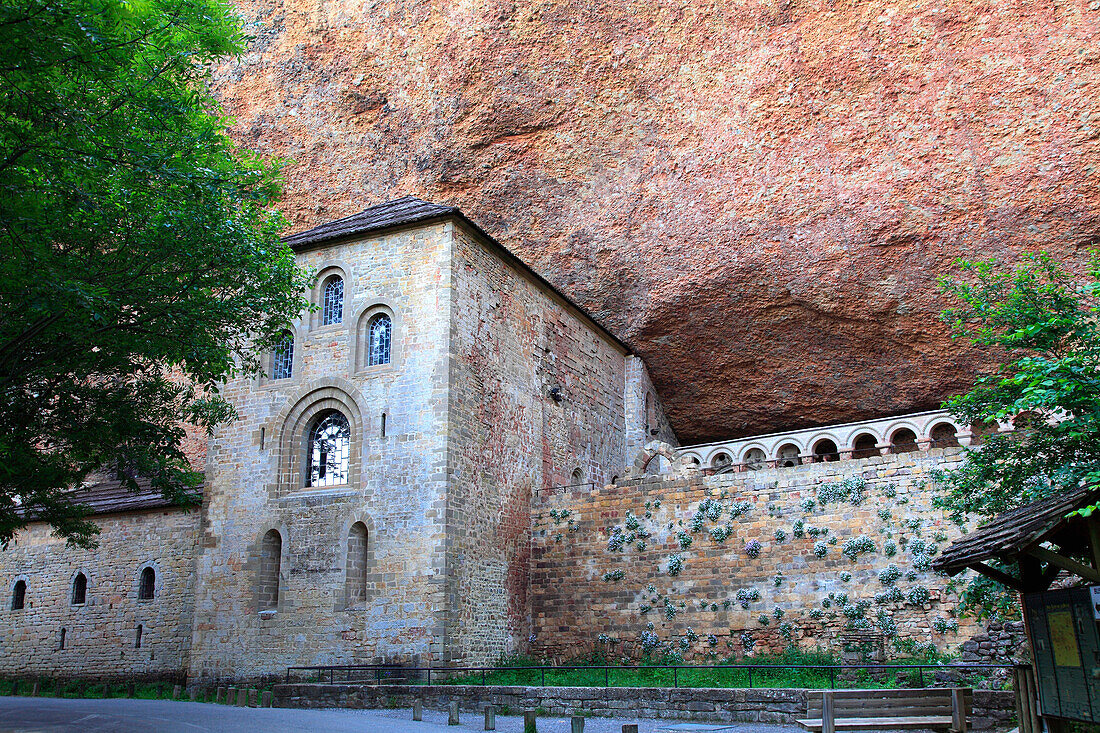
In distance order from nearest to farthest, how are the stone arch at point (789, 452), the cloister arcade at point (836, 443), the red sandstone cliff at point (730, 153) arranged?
the red sandstone cliff at point (730, 153), the cloister arcade at point (836, 443), the stone arch at point (789, 452)

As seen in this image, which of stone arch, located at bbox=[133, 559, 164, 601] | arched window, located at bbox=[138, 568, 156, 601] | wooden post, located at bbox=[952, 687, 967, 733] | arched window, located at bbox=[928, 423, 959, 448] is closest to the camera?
wooden post, located at bbox=[952, 687, 967, 733]

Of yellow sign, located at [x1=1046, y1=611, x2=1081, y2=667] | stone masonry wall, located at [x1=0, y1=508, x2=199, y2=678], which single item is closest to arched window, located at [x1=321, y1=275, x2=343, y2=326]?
stone masonry wall, located at [x1=0, y1=508, x2=199, y2=678]

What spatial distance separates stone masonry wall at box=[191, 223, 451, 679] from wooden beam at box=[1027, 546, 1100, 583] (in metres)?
11.3

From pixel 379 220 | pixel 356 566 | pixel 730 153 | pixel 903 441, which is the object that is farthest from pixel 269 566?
pixel 903 441

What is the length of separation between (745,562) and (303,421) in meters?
9.98

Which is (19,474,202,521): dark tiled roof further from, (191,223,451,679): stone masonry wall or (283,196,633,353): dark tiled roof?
(283,196,633,353): dark tiled roof

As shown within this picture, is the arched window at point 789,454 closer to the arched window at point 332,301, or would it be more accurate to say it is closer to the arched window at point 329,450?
the arched window at point 329,450

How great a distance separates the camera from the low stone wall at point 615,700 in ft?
36.2

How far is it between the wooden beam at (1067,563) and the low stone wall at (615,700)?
15.1 ft

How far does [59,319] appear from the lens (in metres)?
11.8

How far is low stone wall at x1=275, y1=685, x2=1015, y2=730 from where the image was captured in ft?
36.2

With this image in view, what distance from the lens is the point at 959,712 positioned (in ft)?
32.2

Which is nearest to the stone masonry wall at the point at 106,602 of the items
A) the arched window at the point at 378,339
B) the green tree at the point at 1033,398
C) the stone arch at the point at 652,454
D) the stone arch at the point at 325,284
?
the stone arch at the point at 325,284

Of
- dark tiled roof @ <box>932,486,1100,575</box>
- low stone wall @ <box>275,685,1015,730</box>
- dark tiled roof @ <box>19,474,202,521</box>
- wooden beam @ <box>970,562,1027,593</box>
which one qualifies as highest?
dark tiled roof @ <box>19,474,202,521</box>
